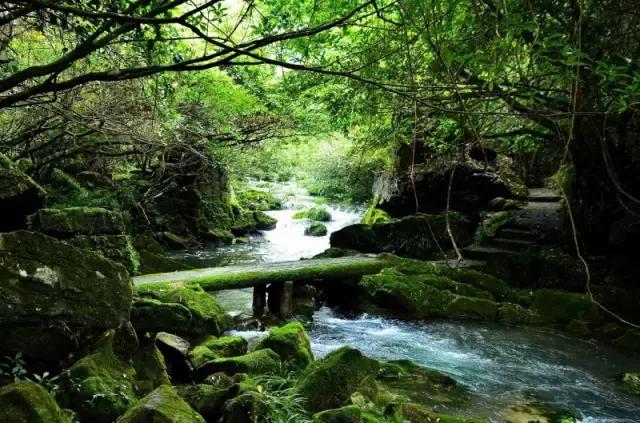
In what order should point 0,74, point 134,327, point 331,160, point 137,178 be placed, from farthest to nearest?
point 331,160
point 137,178
point 0,74
point 134,327

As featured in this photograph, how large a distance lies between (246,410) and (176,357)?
1993 mm

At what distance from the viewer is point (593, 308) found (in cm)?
841

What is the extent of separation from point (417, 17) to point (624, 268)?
7312 mm

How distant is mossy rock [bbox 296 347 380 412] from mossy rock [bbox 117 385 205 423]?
48.0 inches

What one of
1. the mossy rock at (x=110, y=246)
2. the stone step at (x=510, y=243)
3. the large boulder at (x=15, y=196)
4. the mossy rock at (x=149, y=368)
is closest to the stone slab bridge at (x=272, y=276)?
the mossy rock at (x=110, y=246)

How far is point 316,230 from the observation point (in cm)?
1964

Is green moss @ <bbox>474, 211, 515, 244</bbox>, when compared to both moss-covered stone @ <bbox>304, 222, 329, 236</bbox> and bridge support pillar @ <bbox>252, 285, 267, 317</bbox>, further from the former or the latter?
moss-covered stone @ <bbox>304, 222, 329, 236</bbox>

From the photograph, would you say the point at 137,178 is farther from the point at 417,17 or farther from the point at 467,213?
the point at 417,17

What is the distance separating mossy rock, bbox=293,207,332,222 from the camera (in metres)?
22.0

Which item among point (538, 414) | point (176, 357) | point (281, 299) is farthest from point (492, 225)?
point (176, 357)

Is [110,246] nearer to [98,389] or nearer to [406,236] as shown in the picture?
[98,389]

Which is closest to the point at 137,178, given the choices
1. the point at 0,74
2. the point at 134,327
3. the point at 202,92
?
the point at 202,92

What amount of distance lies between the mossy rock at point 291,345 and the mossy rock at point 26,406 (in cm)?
297

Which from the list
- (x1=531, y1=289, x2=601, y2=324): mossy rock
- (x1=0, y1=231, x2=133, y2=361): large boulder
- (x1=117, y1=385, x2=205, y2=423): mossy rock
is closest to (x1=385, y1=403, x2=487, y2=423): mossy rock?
(x1=117, y1=385, x2=205, y2=423): mossy rock
